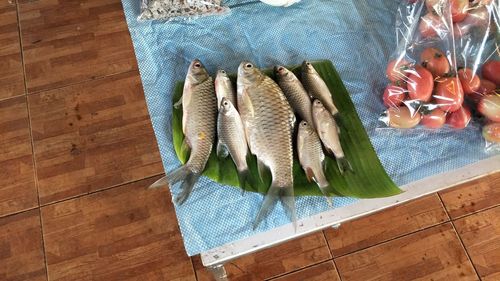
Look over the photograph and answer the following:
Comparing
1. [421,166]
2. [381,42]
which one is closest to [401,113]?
[421,166]

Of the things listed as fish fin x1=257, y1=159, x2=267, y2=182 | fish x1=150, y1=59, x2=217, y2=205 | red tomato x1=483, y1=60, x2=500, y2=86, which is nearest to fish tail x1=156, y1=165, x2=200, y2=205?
fish x1=150, y1=59, x2=217, y2=205

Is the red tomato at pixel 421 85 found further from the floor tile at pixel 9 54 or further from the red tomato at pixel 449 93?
the floor tile at pixel 9 54

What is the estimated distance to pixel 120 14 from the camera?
1.69 metres

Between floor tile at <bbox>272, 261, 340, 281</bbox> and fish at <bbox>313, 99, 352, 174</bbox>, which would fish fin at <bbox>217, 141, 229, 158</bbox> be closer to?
fish at <bbox>313, 99, 352, 174</bbox>

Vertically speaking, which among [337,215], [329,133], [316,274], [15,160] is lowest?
[316,274]

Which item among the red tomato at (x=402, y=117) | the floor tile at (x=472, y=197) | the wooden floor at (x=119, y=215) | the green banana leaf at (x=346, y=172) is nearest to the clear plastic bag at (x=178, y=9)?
the green banana leaf at (x=346, y=172)

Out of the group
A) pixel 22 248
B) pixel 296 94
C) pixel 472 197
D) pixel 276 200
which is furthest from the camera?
pixel 472 197

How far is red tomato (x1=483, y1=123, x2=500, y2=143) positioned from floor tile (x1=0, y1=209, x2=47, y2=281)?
1.18m

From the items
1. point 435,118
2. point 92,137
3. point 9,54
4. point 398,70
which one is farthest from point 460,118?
point 9,54

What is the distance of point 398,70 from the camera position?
3.29ft

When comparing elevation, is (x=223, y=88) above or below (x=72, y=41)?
above

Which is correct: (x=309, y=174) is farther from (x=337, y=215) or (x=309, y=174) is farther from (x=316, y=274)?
(x=316, y=274)

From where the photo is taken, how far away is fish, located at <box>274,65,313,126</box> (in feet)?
3.22

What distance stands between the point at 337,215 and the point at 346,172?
92 millimetres
